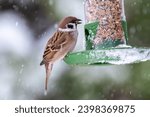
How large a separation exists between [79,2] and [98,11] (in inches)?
30.0

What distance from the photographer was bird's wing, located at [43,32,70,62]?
362 cm

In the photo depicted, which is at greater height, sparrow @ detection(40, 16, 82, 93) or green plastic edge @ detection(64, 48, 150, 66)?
sparrow @ detection(40, 16, 82, 93)

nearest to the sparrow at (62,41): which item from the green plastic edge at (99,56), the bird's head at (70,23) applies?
the bird's head at (70,23)

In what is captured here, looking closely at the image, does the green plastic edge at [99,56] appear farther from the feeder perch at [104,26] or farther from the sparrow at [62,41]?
the sparrow at [62,41]

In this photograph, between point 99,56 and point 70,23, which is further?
point 70,23

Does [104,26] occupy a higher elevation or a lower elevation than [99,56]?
higher

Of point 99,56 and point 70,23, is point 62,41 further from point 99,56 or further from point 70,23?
point 99,56

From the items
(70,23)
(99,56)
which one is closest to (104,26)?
(70,23)

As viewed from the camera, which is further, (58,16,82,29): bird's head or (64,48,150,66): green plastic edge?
(58,16,82,29): bird's head

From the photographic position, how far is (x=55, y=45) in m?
3.64

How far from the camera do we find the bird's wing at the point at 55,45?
362 centimetres

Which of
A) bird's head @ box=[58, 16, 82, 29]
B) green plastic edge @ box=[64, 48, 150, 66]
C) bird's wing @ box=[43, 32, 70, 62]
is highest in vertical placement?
bird's head @ box=[58, 16, 82, 29]

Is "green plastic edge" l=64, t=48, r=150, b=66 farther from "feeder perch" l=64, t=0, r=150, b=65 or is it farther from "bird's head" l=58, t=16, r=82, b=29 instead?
"bird's head" l=58, t=16, r=82, b=29

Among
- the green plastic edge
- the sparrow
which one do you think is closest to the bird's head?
the sparrow
